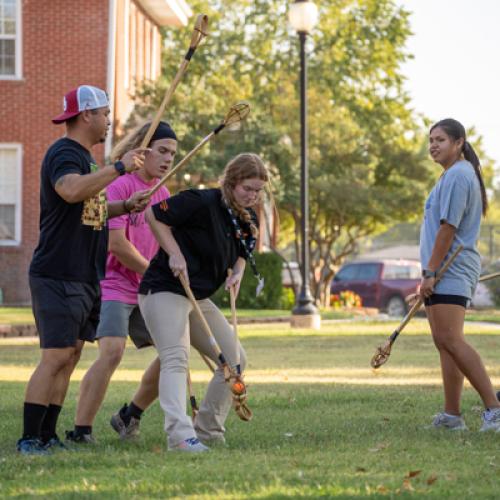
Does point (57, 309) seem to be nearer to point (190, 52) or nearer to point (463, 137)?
point (190, 52)

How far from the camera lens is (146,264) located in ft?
27.0

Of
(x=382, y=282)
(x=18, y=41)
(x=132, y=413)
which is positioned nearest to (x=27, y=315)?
(x=18, y=41)

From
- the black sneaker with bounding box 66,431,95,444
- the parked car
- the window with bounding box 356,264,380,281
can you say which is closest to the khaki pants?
the black sneaker with bounding box 66,431,95,444

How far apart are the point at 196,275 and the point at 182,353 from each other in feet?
1.50

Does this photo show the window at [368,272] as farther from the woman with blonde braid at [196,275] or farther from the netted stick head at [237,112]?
the woman with blonde braid at [196,275]

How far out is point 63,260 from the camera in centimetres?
771

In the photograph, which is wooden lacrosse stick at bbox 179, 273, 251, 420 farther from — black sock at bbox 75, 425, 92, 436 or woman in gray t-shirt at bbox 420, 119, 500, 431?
woman in gray t-shirt at bbox 420, 119, 500, 431

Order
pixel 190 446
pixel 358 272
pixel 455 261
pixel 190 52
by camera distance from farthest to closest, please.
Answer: pixel 358 272 < pixel 455 261 < pixel 190 52 < pixel 190 446

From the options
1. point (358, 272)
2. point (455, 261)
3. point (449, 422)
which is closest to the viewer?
point (455, 261)

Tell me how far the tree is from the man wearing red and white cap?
94.6 feet

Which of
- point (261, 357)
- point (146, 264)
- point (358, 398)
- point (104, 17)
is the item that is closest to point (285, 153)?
→ point (104, 17)

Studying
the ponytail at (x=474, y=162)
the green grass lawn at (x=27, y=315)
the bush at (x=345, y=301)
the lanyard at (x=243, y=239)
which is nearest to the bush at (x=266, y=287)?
the green grass lawn at (x=27, y=315)

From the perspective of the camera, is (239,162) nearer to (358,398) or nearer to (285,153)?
(358,398)

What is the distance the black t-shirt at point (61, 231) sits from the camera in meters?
7.68
